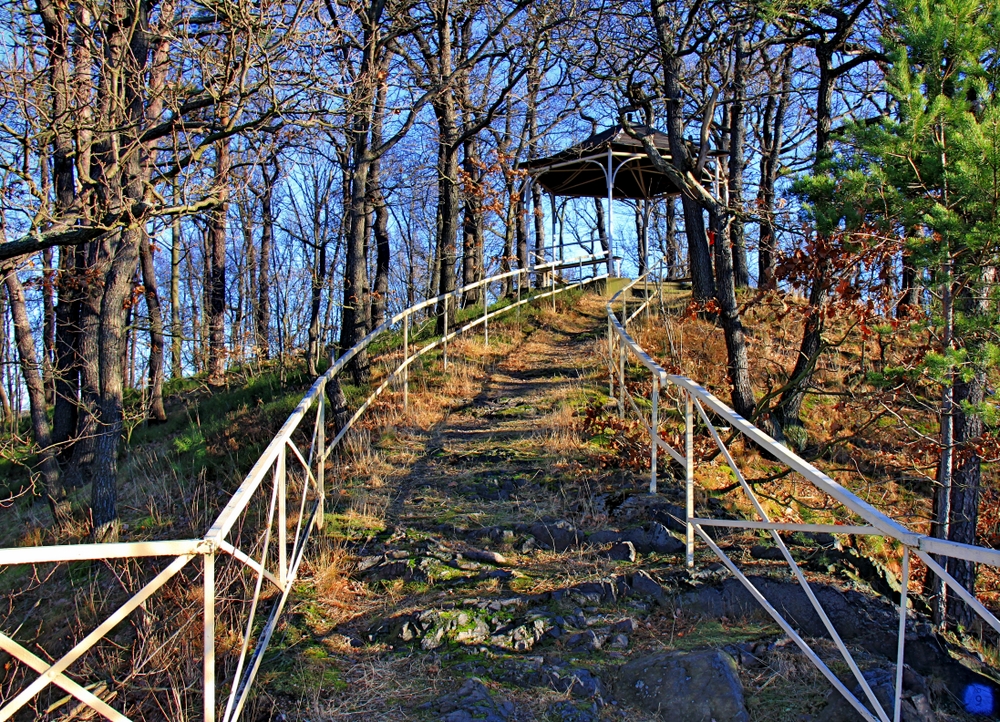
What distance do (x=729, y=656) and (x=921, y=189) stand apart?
4.23 meters

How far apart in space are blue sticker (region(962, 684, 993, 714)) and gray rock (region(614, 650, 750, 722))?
1060mm

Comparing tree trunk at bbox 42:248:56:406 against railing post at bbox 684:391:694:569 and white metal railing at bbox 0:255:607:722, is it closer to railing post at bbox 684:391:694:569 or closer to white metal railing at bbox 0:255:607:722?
white metal railing at bbox 0:255:607:722

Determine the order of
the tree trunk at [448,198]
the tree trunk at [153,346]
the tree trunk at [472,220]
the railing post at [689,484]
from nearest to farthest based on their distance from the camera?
the railing post at [689,484] → the tree trunk at [153,346] → the tree trunk at [448,198] → the tree trunk at [472,220]

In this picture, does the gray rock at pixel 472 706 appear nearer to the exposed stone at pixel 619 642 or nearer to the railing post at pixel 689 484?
the exposed stone at pixel 619 642

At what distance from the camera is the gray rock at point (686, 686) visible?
3523mm

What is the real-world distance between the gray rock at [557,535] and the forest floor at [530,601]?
0.05ft

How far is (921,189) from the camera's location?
6.16 m

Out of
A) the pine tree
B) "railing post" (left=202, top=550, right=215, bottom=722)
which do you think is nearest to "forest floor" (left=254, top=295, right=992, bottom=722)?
"railing post" (left=202, top=550, right=215, bottom=722)

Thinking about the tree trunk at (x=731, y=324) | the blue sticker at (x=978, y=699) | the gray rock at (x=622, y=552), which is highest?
the tree trunk at (x=731, y=324)

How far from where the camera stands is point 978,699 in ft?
12.0

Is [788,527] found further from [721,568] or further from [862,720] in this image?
[721,568]

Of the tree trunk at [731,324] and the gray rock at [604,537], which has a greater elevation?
the tree trunk at [731,324]

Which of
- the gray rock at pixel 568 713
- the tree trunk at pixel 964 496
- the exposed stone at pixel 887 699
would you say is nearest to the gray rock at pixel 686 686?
the gray rock at pixel 568 713

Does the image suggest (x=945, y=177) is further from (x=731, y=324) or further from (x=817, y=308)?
(x=731, y=324)
